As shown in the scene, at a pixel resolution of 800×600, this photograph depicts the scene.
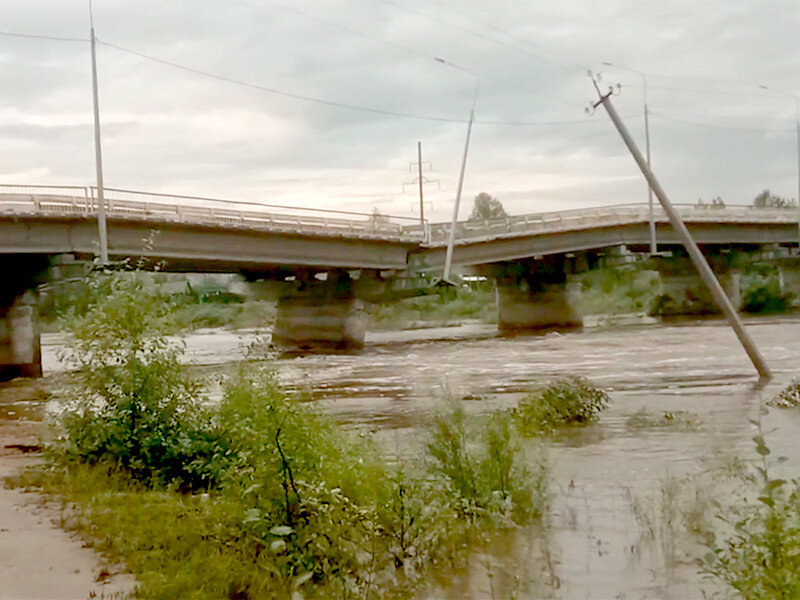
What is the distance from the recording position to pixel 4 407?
27516 mm

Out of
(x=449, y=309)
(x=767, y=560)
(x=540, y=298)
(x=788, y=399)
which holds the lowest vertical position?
(x=449, y=309)

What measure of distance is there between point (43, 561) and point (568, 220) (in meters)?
54.7

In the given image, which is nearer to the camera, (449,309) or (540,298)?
(540,298)

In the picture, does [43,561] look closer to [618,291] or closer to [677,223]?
[677,223]

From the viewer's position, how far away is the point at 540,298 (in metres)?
69.1

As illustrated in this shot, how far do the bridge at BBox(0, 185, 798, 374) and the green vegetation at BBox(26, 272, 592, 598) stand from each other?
1794 cm

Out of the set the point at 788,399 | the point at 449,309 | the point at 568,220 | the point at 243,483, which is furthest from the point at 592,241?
the point at 243,483

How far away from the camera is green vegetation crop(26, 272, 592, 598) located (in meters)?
8.41

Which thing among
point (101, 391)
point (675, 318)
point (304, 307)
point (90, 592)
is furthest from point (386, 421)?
point (675, 318)

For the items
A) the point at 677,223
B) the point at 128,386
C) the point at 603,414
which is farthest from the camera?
the point at 677,223

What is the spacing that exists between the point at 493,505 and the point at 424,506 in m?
0.95

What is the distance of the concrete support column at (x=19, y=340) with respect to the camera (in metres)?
Result: 40.6

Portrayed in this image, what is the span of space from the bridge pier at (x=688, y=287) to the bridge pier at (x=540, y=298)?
13.3 m

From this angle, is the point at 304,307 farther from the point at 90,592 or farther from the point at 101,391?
the point at 90,592
